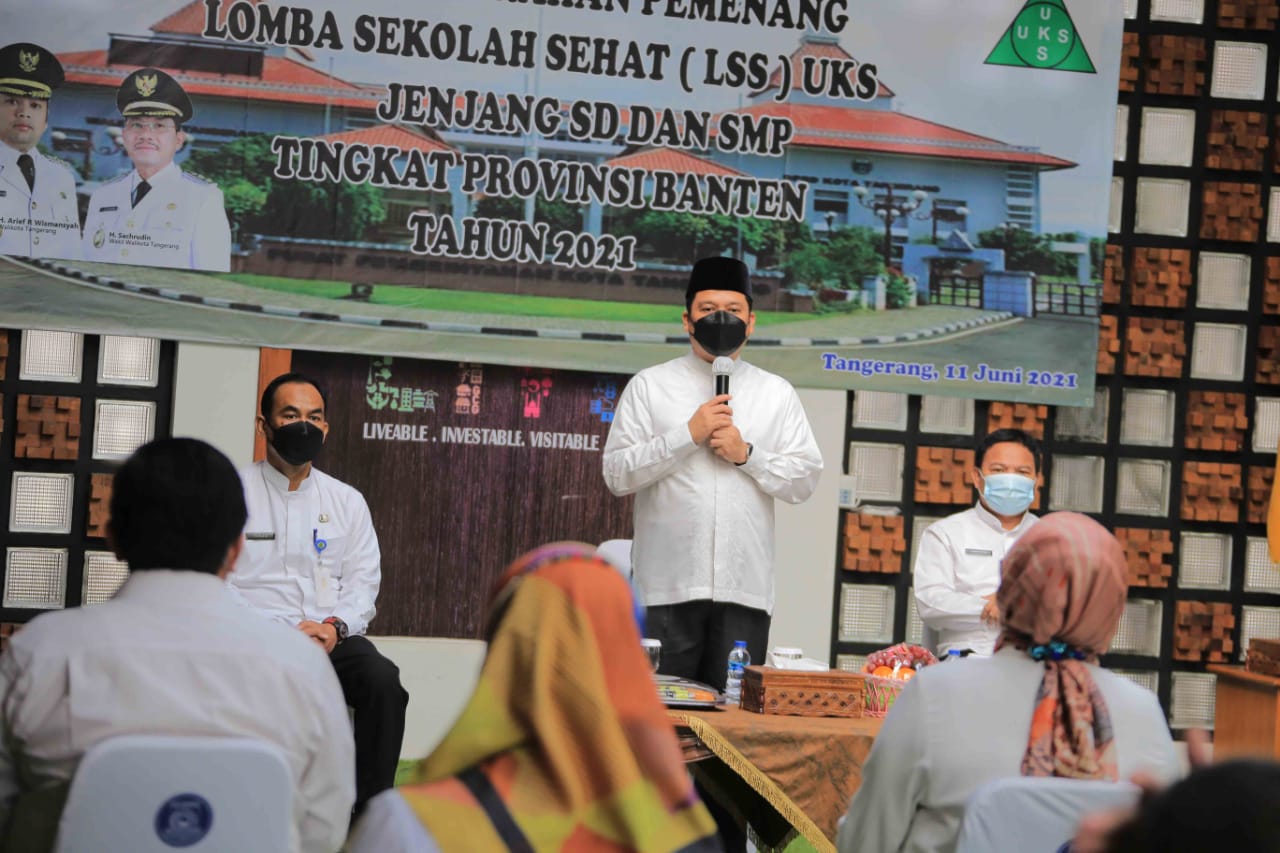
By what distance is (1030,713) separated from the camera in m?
2.42

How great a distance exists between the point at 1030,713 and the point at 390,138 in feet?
13.4

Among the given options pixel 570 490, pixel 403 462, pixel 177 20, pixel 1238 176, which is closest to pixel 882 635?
pixel 570 490

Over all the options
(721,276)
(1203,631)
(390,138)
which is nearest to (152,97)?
(390,138)

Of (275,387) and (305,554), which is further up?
(275,387)

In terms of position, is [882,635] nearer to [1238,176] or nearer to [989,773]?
[1238,176]

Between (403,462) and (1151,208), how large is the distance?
337 cm

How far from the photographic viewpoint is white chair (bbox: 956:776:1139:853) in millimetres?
2158

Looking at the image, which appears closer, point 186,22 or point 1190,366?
point 186,22

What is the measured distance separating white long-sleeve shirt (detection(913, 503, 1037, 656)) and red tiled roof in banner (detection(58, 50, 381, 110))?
2747 mm

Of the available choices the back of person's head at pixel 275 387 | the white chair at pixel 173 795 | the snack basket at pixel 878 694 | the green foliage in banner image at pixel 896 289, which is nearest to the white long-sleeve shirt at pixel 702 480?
the snack basket at pixel 878 694

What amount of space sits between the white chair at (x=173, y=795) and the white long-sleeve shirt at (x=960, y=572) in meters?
3.06

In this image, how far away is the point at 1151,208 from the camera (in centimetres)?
645

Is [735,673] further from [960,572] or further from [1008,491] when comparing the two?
[1008,491]

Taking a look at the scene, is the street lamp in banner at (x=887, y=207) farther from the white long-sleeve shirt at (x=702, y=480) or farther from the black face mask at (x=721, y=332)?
the black face mask at (x=721, y=332)
